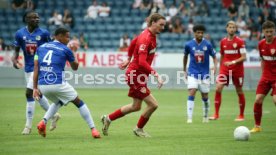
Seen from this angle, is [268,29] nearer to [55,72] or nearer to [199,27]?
[199,27]

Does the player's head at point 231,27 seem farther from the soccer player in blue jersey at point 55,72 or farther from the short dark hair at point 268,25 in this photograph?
the soccer player in blue jersey at point 55,72

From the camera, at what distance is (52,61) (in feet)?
39.8

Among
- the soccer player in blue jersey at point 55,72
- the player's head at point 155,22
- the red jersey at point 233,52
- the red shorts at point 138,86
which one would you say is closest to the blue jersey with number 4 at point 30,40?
the soccer player in blue jersey at point 55,72

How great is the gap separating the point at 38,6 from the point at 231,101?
16464 millimetres

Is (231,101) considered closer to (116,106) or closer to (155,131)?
(116,106)

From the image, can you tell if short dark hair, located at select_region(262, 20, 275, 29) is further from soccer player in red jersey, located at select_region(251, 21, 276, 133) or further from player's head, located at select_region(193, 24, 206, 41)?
player's head, located at select_region(193, 24, 206, 41)

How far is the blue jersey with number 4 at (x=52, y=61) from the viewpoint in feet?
39.7

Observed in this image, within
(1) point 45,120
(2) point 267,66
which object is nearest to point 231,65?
(2) point 267,66

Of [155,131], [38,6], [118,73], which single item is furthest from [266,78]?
[38,6]

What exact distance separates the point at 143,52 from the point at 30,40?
113 inches

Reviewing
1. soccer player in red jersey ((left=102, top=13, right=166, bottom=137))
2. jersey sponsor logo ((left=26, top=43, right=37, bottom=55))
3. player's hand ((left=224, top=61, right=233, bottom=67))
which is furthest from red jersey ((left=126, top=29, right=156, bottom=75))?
player's hand ((left=224, top=61, right=233, bottom=67))

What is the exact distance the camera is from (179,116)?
17.8 m

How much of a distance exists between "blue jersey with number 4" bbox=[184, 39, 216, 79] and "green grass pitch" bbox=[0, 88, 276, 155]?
1241 millimetres

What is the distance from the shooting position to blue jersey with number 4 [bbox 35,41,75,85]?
1210 cm
